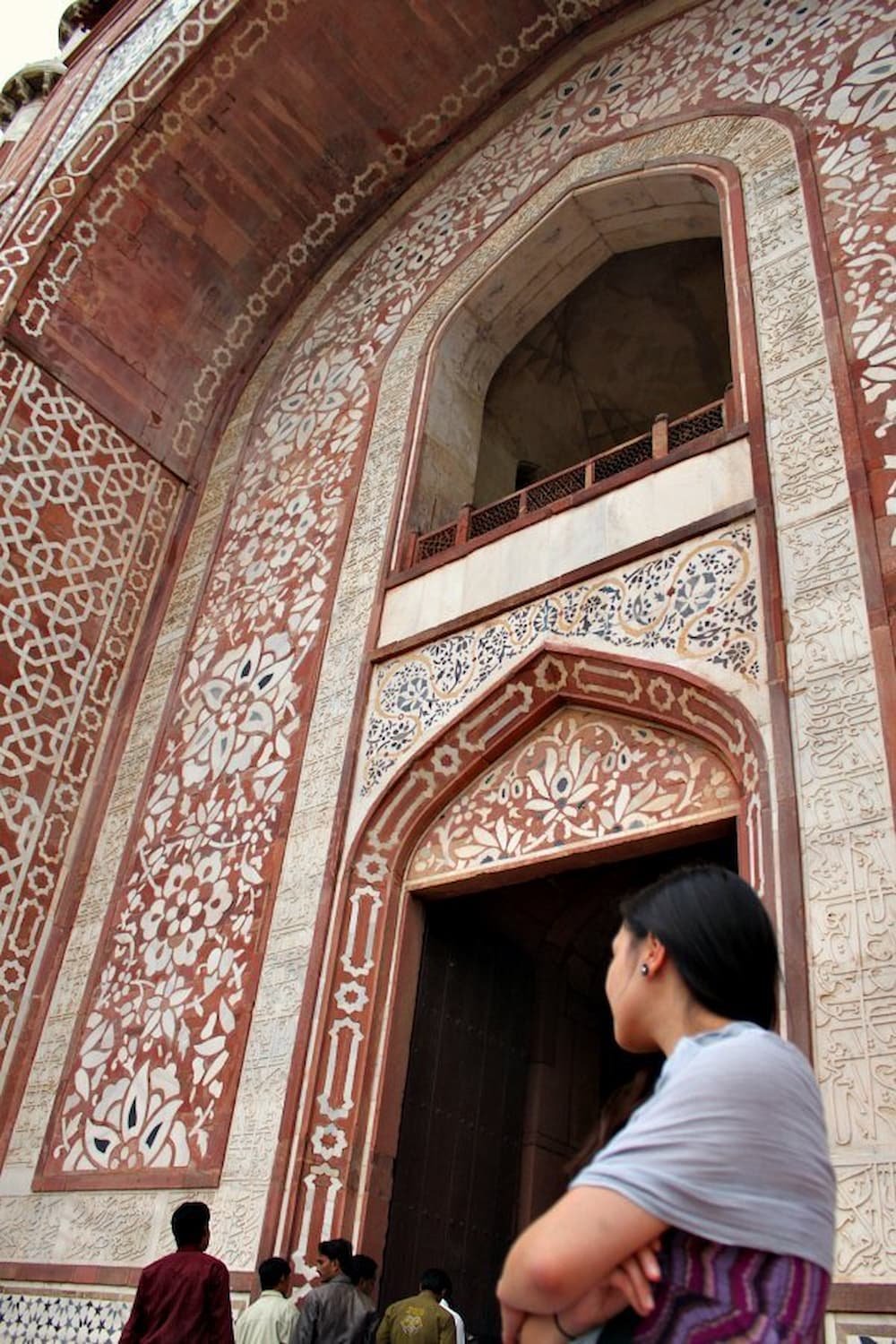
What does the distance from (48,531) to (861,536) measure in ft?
12.3

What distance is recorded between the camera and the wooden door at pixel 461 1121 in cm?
372

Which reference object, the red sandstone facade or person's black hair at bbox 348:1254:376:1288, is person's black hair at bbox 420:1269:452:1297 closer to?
person's black hair at bbox 348:1254:376:1288

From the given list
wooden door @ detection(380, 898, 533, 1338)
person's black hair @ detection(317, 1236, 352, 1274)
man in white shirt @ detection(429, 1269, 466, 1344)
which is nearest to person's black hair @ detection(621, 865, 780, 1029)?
person's black hair @ detection(317, 1236, 352, 1274)

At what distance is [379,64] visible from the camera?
20.6 ft

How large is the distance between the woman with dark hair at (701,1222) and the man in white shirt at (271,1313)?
8.57ft

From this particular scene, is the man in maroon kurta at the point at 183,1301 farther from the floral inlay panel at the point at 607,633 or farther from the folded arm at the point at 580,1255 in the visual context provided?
the folded arm at the point at 580,1255

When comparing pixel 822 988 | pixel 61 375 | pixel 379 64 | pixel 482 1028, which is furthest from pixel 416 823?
pixel 379 64

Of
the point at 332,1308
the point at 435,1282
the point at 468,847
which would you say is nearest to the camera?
the point at 332,1308

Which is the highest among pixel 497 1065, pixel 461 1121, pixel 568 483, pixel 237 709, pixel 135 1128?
pixel 568 483

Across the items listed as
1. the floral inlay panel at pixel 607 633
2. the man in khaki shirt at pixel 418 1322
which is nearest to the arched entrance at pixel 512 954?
the floral inlay panel at pixel 607 633

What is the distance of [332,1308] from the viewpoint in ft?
9.67

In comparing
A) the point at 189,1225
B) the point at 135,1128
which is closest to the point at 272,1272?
the point at 189,1225

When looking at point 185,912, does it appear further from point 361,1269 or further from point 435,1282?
point 435,1282

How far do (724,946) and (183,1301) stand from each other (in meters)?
2.09
